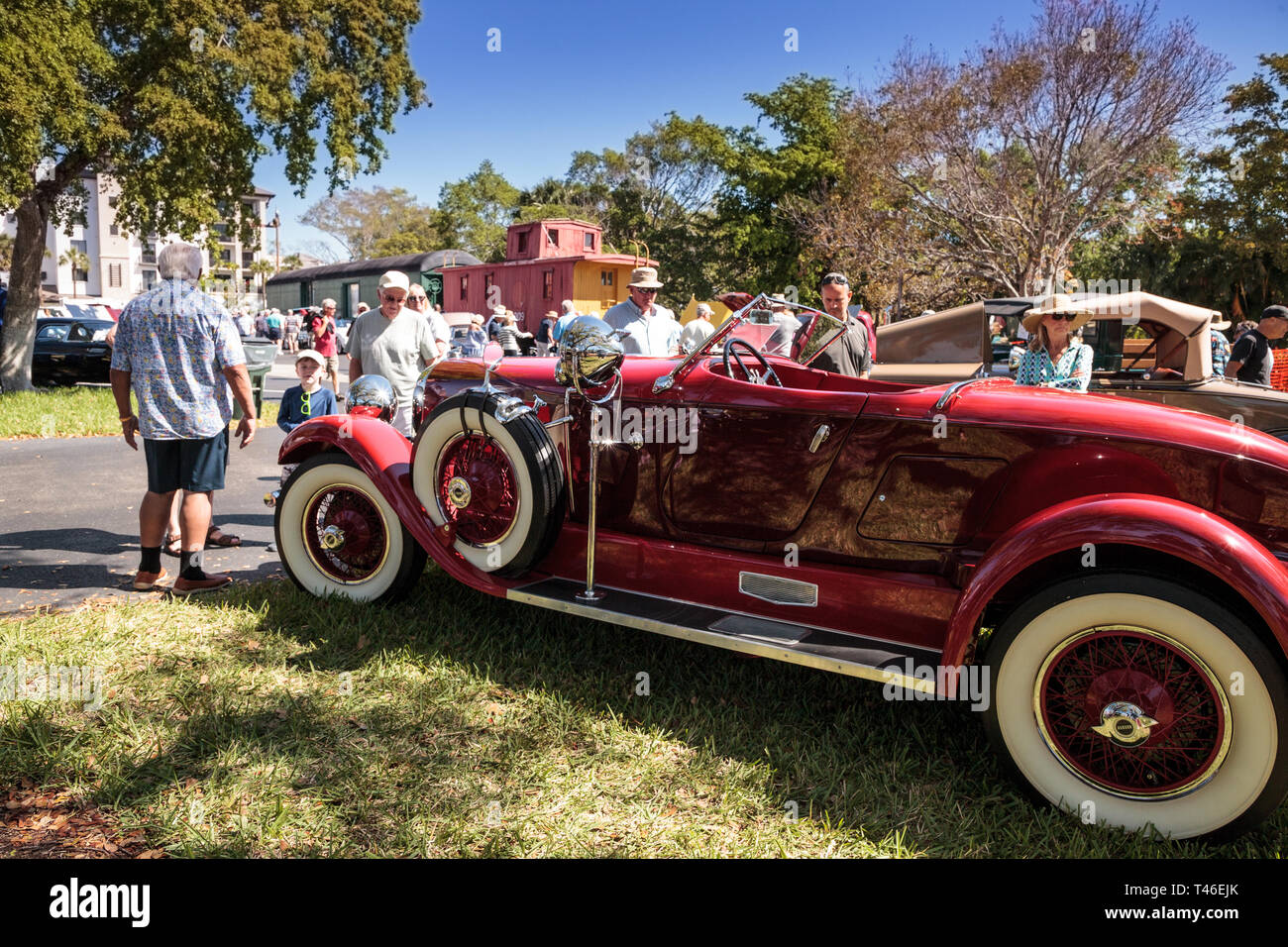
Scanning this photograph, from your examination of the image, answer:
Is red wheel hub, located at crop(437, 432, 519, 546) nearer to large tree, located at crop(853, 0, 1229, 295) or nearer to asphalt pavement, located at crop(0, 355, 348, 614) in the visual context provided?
asphalt pavement, located at crop(0, 355, 348, 614)

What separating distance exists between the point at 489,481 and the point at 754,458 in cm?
124

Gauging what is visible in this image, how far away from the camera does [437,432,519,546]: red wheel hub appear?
3885 mm

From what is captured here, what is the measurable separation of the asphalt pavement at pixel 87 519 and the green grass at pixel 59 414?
600 mm

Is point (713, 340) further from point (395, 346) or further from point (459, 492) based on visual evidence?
point (395, 346)

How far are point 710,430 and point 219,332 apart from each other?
9.30 feet

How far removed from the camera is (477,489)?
395 centimetres

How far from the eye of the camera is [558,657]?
3.90m

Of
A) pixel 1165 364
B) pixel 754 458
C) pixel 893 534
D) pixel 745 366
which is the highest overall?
pixel 1165 364

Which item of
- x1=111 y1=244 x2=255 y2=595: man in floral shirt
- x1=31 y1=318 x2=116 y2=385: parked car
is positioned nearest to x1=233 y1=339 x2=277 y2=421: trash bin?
x1=31 y1=318 x2=116 y2=385: parked car

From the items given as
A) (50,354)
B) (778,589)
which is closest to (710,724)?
(778,589)

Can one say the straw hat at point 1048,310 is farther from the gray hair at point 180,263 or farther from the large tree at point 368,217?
the large tree at point 368,217

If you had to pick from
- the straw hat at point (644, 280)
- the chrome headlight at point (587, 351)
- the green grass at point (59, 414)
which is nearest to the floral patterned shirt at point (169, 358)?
the chrome headlight at point (587, 351)

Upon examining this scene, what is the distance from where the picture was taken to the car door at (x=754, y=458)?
127 inches

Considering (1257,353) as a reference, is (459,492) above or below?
below
